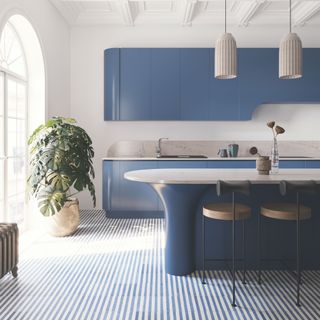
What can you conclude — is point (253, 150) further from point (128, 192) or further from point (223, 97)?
point (128, 192)

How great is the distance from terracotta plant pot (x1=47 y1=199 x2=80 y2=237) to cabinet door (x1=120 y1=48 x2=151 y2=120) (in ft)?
6.59

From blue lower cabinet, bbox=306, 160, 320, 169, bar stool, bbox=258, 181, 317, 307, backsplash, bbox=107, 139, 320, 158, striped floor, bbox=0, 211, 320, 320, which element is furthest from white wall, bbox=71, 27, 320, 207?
bar stool, bbox=258, 181, 317, 307

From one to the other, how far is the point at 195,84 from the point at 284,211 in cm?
332

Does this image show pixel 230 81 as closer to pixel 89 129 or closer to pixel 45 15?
pixel 89 129

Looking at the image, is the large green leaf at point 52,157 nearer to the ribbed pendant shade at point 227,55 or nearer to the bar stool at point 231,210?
the bar stool at point 231,210

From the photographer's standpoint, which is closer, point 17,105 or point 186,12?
point 17,105

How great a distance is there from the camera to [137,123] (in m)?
6.08

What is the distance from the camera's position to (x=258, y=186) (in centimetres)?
326

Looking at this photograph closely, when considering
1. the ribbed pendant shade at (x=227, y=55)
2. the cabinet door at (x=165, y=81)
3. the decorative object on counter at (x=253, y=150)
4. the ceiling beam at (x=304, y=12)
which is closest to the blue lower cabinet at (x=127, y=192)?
the cabinet door at (x=165, y=81)

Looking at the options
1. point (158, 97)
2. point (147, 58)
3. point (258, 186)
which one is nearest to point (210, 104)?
point (158, 97)

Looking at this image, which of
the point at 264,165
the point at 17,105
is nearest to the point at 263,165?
the point at 264,165

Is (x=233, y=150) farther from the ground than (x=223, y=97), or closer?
closer

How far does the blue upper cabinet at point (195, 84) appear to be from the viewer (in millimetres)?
5703

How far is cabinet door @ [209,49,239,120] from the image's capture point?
5.72 meters
